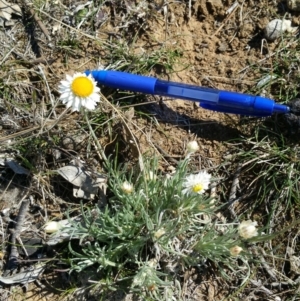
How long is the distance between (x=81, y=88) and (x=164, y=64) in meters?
0.62

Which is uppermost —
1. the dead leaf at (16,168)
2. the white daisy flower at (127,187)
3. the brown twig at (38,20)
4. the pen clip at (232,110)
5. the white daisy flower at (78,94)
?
the brown twig at (38,20)

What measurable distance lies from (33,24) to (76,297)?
1.16 metres

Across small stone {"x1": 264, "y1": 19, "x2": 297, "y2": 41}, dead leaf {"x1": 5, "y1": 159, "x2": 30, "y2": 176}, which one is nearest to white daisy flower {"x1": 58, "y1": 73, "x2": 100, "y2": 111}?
dead leaf {"x1": 5, "y1": 159, "x2": 30, "y2": 176}

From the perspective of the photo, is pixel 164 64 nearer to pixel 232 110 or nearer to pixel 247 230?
pixel 232 110

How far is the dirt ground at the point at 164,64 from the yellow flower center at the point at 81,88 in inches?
17.7

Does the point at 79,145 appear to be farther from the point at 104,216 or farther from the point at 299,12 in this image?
the point at 299,12

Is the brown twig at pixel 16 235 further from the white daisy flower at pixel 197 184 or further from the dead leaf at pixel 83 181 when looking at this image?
the white daisy flower at pixel 197 184

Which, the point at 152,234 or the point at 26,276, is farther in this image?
the point at 26,276

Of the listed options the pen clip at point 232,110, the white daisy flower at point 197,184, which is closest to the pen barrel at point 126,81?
the pen clip at point 232,110

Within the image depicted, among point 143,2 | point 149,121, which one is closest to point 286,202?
point 149,121

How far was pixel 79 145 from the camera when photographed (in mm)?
2562

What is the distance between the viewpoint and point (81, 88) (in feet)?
6.93

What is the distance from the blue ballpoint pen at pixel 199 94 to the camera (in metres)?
2.47

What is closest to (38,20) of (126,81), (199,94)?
(126,81)
